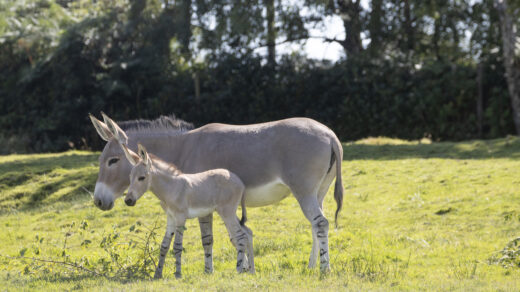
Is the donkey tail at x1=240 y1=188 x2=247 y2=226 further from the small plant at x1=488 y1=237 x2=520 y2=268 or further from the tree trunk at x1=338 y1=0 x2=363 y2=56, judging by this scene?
the tree trunk at x1=338 y1=0 x2=363 y2=56

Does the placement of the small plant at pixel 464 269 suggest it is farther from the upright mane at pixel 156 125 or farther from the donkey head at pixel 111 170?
the donkey head at pixel 111 170

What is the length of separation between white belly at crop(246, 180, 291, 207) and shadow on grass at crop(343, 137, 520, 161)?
11136 millimetres

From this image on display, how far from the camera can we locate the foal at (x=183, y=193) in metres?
7.19

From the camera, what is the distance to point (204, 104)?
1053 inches

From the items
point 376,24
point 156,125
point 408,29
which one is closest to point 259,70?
point 376,24

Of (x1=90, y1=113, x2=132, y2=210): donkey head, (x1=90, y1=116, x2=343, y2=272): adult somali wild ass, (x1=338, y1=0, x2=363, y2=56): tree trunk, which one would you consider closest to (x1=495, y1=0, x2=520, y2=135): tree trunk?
(x1=338, y1=0, x2=363, y2=56): tree trunk

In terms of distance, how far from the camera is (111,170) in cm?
805

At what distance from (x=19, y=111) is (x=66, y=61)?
11.9 ft

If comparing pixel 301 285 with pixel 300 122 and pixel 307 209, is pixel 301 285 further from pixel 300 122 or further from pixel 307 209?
pixel 300 122

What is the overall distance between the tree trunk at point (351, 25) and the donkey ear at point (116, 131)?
19.2 metres

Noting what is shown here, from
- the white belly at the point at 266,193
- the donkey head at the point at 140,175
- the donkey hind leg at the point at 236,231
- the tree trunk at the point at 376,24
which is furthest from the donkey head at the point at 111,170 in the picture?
the tree trunk at the point at 376,24

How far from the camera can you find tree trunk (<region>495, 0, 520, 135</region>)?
22.4 meters

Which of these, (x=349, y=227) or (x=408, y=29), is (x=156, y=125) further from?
(x=408, y=29)

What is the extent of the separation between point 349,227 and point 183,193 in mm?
5568
